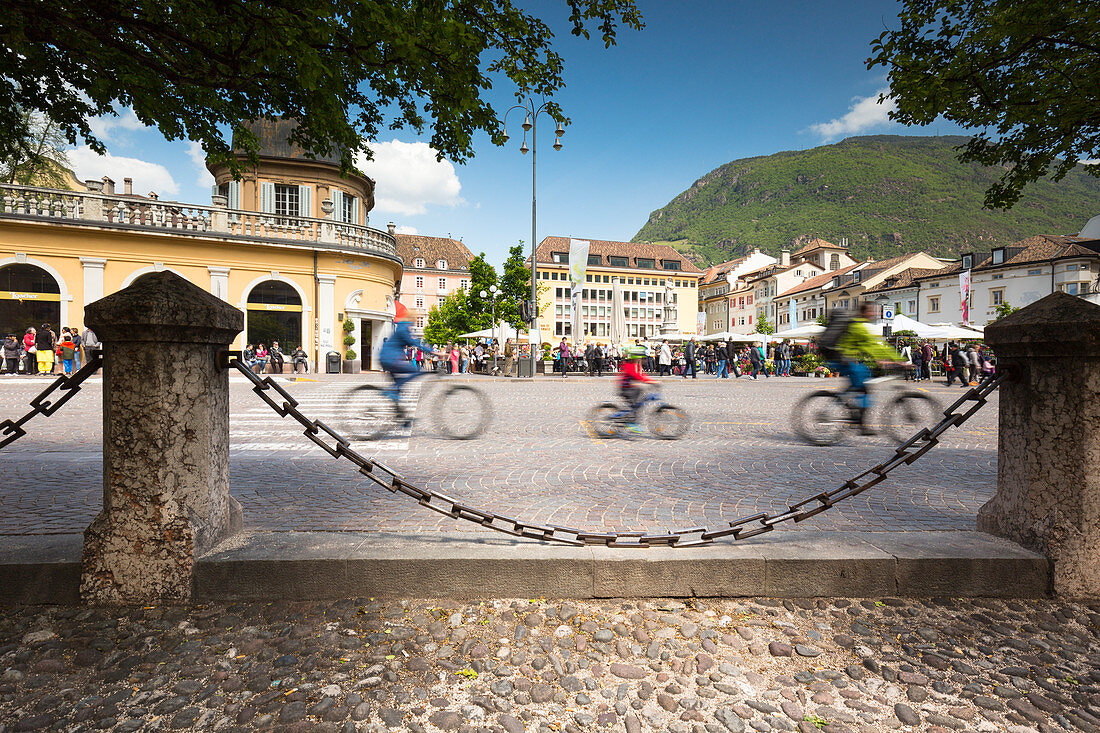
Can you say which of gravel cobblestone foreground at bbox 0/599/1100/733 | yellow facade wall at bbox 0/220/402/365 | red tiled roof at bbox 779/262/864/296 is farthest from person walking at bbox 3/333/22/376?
red tiled roof at bbox 779/262/864/296

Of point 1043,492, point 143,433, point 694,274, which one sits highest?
point 694,274

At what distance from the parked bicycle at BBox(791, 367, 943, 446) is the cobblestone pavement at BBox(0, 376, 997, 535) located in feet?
1.08

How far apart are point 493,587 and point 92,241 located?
31.0m

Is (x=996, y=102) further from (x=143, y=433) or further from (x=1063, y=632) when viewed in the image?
(x=143, y=433)

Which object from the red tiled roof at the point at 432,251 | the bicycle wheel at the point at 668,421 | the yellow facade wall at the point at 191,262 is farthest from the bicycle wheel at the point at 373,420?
the red tiled roof at the point at 432,251

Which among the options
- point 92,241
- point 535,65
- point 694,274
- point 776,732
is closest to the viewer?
point 776,732

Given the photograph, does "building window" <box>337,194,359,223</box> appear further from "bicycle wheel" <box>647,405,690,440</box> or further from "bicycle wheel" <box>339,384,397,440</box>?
"bicycle wheel" <box>647,405,690,440</box>

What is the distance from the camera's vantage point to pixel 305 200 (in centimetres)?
3130

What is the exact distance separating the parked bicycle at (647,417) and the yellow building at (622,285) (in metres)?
82.1

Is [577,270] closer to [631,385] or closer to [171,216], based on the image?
[171,216]

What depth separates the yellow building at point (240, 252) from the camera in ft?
79.6

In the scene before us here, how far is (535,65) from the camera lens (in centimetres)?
605

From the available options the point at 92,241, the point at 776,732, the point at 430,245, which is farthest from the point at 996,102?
the point at 430,245

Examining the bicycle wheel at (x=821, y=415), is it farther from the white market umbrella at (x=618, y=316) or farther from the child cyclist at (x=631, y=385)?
the white market umbrella at (x=618, y=316)
